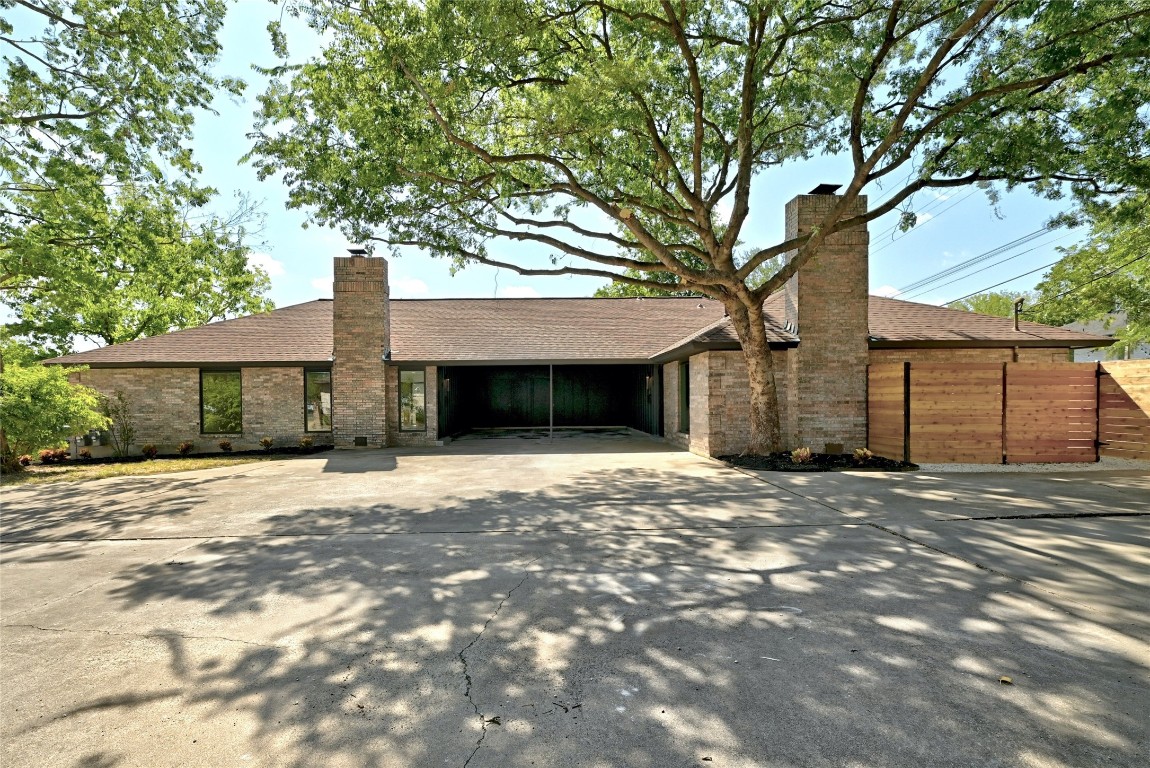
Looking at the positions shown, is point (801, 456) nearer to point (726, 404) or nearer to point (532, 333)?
point (726, 404)

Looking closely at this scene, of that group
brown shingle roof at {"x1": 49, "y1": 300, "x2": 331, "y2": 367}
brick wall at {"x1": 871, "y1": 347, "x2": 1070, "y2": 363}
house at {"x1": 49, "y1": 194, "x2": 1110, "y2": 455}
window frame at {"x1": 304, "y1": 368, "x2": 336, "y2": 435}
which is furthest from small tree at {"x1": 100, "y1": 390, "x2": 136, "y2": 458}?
brick wall at {"x1": 871, "y1": 347, "x2": 1070, "y2": 363}

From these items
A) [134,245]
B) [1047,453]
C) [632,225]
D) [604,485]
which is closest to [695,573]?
[604,485]

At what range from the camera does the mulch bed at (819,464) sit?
998 cm

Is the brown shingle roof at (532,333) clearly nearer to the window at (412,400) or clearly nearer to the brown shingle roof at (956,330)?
the brown shingle roof at (956,330)

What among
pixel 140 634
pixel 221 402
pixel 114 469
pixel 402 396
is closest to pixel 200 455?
pixel 221 402

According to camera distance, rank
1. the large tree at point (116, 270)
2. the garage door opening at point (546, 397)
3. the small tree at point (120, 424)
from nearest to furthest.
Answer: the large tree at point (116, 270) < the small tree at point (120, 424) < the garage door opening at point (546, 397)

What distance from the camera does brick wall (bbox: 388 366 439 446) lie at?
1572cm

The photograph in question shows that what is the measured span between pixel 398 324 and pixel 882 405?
14.8 metres

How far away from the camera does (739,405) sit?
11.9 m

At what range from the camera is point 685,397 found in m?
14.5

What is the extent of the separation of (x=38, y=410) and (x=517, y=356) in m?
10.7

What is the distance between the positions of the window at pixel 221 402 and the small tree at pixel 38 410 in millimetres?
3100

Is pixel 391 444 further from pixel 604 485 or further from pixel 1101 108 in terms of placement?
pixel 1101 108

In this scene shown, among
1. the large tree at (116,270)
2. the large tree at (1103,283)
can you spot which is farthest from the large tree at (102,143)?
the large tree at (1103,283)
